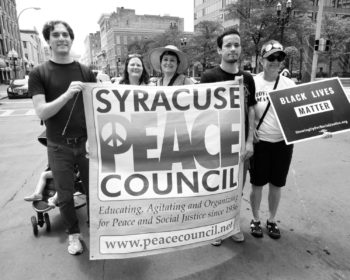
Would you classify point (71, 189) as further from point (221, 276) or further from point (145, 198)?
point (221, 276)

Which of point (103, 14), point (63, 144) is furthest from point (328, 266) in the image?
point (103, 14)

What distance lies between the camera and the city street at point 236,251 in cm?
246

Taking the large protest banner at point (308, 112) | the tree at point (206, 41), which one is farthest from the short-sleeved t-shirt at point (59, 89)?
the tree at point (206, 41)

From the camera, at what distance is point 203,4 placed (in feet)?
225

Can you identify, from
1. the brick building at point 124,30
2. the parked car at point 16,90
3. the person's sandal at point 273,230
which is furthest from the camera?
the brick building at point 124,30

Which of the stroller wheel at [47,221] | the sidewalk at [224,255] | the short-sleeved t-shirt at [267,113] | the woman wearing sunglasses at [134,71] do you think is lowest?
the sidewalk at [224,255]

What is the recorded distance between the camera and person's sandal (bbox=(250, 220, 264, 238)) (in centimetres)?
301

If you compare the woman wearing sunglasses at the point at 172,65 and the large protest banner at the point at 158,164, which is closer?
the large protest banner at the point at 158,164

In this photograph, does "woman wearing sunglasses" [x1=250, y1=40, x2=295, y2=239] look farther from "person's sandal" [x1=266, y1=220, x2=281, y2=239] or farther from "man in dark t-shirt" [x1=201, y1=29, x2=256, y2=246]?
"man in dark t-shirt" [x1=201, y1=29, x2=256, y2=246]

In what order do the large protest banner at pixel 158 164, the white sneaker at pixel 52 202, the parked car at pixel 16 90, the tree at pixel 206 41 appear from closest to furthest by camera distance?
the large protest banner at pixel 158 164, the white sneaker at pixel 52 202, the parked car at pixel 16 90, the tree at pixel 206 41

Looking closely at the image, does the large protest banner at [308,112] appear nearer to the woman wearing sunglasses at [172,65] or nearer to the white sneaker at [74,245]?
the woman wearing sunglasses at [172,65]

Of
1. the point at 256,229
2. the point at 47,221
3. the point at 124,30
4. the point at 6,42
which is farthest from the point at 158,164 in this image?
the point at 124,30

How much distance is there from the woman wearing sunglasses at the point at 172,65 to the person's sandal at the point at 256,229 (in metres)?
1.65

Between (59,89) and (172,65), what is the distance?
1190 millimetres
